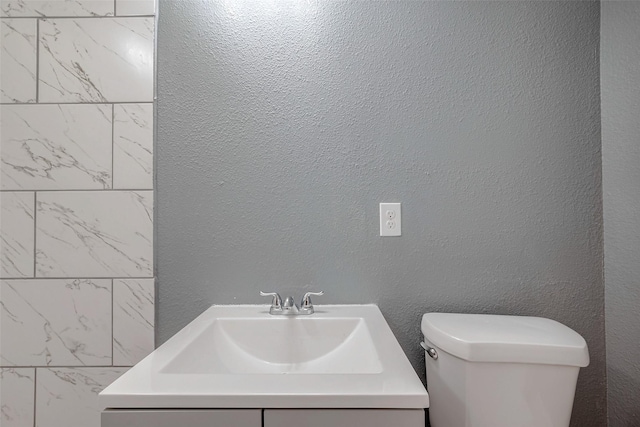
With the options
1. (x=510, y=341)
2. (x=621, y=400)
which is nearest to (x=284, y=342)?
(x=510, y=341)

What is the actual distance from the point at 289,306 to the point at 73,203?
79cm

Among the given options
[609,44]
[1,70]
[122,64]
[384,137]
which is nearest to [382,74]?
[384,137]

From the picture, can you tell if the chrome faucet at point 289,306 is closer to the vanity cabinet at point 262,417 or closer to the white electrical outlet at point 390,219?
the white electrical outlet at point 390,219

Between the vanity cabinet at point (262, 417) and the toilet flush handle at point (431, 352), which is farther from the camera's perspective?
the toilet flush handle at point (431, 352)

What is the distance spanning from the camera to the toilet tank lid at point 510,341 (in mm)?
939

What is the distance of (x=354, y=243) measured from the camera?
1253 millimetres

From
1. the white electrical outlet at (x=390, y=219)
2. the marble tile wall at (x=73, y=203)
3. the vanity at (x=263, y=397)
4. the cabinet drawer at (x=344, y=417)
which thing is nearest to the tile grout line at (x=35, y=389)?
the marble tile wall at (x=73, y=203)

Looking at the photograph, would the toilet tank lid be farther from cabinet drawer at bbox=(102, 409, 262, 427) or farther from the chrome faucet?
cabinet drawer at bbox=(102, 409, 262, 427)

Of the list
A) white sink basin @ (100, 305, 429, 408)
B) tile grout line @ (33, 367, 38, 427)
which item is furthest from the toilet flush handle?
tile grout line @ (33, 367, 38, 427)

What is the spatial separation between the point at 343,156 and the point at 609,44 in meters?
0.93

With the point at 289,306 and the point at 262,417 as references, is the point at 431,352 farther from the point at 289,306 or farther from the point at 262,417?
the point at 262,417

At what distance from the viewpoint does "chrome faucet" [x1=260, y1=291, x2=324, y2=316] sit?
1151mm

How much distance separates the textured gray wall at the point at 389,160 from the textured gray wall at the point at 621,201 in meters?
0.04

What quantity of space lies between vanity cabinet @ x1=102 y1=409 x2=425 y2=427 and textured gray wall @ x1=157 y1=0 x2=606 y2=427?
0.64m
